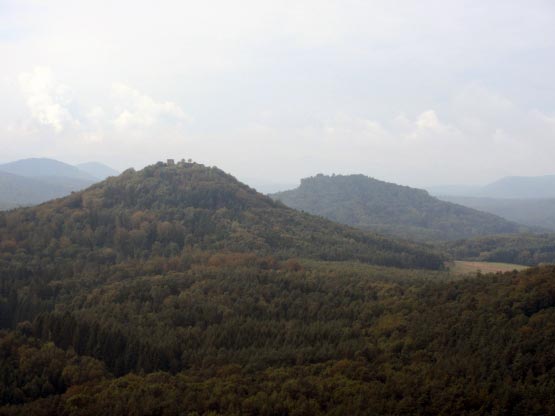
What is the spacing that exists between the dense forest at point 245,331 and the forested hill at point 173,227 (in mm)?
650

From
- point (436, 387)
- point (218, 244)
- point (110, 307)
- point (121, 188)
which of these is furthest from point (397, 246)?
point (436, 387)

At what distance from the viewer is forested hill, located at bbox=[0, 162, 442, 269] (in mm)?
94750

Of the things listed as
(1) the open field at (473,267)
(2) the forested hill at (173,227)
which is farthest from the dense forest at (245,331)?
(1) the open field at (473,267)

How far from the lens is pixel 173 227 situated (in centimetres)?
10544

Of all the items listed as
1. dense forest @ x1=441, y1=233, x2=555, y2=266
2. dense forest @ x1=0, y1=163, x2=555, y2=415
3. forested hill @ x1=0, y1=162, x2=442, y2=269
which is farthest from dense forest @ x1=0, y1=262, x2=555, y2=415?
dense forest @ x1=441, y1=233, x2=555, y2=266

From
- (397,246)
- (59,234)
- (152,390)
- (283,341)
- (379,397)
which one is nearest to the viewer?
(379,397)

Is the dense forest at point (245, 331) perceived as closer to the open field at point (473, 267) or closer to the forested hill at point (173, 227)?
the forested hill at point (173, 227)

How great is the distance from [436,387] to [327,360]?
1206 cm

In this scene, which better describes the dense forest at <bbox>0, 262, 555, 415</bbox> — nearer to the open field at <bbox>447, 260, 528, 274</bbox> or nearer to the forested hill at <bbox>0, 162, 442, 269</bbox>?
the forested hill at <bbox>0, 162, 442, 269</bbox>

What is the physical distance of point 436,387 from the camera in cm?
3391

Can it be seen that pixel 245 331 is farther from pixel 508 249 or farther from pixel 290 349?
pixel 508 249

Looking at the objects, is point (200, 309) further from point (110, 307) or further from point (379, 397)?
point (379, 397)

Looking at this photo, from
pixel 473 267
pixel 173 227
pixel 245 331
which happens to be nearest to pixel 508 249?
pixel 473 267

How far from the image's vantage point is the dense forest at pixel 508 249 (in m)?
145
